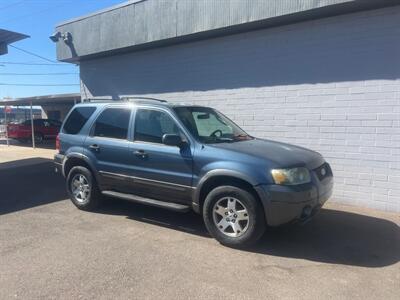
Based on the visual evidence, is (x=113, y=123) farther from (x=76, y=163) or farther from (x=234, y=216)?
(x=234, y=216)

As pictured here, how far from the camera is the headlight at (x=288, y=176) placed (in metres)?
4.56

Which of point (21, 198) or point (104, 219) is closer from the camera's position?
point (104, 219)

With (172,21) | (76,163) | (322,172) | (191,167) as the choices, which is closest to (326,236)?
(322,172)

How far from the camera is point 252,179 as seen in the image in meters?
4.65

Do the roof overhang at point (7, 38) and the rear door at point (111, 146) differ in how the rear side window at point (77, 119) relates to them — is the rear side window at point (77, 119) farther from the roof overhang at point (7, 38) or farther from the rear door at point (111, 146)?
the roof overhang at point (7, 38)

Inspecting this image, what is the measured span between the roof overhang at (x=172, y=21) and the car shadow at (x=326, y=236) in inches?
149

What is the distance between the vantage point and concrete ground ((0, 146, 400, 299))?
149 inches

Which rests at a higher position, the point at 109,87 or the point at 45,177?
the point at 109,87

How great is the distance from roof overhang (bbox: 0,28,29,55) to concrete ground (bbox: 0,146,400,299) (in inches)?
301

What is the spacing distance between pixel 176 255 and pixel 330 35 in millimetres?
5141

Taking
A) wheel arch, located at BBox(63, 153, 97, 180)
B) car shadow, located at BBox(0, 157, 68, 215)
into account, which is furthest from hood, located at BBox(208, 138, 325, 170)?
car shadow, located at BBox(0, 157, 68, 215)

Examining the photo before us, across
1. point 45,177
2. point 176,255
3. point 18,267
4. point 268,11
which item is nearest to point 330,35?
point 268,11

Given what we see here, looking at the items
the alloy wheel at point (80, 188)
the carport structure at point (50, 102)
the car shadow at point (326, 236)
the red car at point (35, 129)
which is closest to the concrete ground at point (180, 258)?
the car shadow at point (326, 236)

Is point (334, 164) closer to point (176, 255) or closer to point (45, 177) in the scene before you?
point (176, 255)
